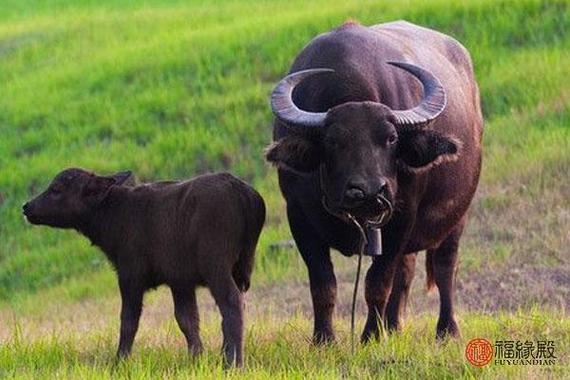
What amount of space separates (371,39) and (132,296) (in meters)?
2.10

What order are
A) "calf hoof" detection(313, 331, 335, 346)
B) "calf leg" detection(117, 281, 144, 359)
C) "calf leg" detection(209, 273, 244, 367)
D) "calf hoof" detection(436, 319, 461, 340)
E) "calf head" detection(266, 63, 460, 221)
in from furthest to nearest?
1. "calf hoof" detection(436, 319, 461, 340)
2. "calf hoof" detection(313, 331, 335, 346)
3. "calf leg" detection(117, 281, 144, 359)
4. "calf leg" detection(209, 273, 244, 367)
5. "calf head" detection(266, 63, 460, 221)

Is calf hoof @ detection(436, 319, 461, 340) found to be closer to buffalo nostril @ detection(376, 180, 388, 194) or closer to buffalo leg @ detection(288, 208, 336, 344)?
buffalo leg @ detection(288, 208, 336, 344)

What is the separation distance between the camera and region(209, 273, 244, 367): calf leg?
816cm

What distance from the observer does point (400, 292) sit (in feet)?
32.9

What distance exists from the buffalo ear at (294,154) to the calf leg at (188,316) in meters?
1.11

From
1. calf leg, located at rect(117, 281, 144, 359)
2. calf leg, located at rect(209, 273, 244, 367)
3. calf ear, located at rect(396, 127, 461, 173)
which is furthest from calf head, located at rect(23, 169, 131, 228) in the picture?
calf ear, located at rect(396, 127, 461, 173)

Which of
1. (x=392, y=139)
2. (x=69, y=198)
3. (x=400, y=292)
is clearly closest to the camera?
(x=392, y=139)

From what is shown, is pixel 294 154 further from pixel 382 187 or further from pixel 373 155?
pixel 382 187

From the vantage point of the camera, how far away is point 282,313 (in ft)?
40.6

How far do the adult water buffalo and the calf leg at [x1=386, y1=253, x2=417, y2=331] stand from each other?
0.01 m

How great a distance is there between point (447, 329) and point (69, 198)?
2.54m

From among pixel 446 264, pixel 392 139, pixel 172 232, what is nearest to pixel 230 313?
pixel 172 232

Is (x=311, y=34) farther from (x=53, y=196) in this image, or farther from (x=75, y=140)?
(x=53, y=196)

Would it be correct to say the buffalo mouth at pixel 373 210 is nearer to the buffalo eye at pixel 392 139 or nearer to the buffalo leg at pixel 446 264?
the buffalo eye at pixel 392 139
